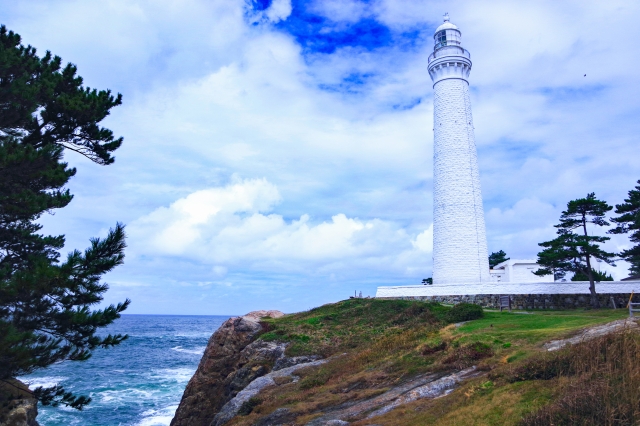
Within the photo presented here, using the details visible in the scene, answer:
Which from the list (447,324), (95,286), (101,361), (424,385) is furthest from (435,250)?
(101,361)

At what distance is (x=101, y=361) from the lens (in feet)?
165

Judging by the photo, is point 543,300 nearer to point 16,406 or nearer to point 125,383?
point 16,406

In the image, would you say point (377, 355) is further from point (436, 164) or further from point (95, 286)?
point (436, 164)

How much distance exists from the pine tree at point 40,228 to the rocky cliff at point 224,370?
8.38 metres

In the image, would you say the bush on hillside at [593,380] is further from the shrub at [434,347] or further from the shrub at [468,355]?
the shrub at [434,347]

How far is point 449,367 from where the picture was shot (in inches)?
493

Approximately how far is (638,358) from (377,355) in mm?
9956

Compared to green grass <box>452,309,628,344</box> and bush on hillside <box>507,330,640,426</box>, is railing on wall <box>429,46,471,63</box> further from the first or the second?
bush on hillside <box>507,330,640,426</box>

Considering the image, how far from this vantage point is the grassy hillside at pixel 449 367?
8383 millimetres

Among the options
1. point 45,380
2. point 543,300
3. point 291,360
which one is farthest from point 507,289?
point 45,380

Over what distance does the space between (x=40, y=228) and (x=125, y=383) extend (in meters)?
27.7

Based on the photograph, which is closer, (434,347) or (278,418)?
(278,418)

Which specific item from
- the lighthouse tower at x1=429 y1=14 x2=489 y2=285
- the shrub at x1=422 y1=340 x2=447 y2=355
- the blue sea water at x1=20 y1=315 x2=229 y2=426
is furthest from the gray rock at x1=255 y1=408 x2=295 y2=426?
the lighthouse tower at x1=429 y1=14 x2=489 y2=285

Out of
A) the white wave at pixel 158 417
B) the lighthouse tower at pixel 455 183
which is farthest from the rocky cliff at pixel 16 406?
the lighthouse tower at pixel 455 183
